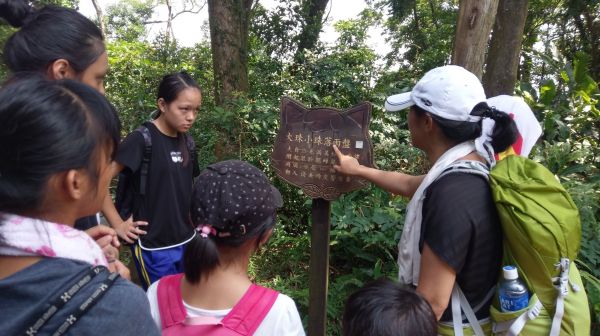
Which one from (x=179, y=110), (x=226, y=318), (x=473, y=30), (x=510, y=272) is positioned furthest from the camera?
(x=473, y=30)

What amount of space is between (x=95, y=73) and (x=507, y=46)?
17.4ft

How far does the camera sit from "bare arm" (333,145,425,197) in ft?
6.85

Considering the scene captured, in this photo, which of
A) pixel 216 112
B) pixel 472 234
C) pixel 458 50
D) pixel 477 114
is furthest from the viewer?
pixel 216 112

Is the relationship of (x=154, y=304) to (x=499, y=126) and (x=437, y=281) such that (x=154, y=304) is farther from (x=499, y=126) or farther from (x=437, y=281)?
(x=499, y=126)

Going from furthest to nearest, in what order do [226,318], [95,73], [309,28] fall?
[309,28] → [95,73] → [226,318]

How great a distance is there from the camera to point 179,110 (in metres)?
2.35

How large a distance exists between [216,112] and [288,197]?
1.12 m

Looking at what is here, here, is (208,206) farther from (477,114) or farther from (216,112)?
(216,112)

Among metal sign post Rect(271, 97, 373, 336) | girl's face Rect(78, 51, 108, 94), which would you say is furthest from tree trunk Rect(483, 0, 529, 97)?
girl's face Rect(78, 51, 108, 94)

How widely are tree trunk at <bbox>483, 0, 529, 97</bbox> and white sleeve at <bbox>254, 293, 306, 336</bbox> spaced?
5202 millimetres

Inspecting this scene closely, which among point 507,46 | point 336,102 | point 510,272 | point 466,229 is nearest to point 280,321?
point 466,229

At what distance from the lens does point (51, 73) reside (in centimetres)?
148

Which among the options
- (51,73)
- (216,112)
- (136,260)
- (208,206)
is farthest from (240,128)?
(208,206)

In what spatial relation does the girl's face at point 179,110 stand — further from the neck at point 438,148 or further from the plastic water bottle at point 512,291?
the plastic water bottle at point 512,291
